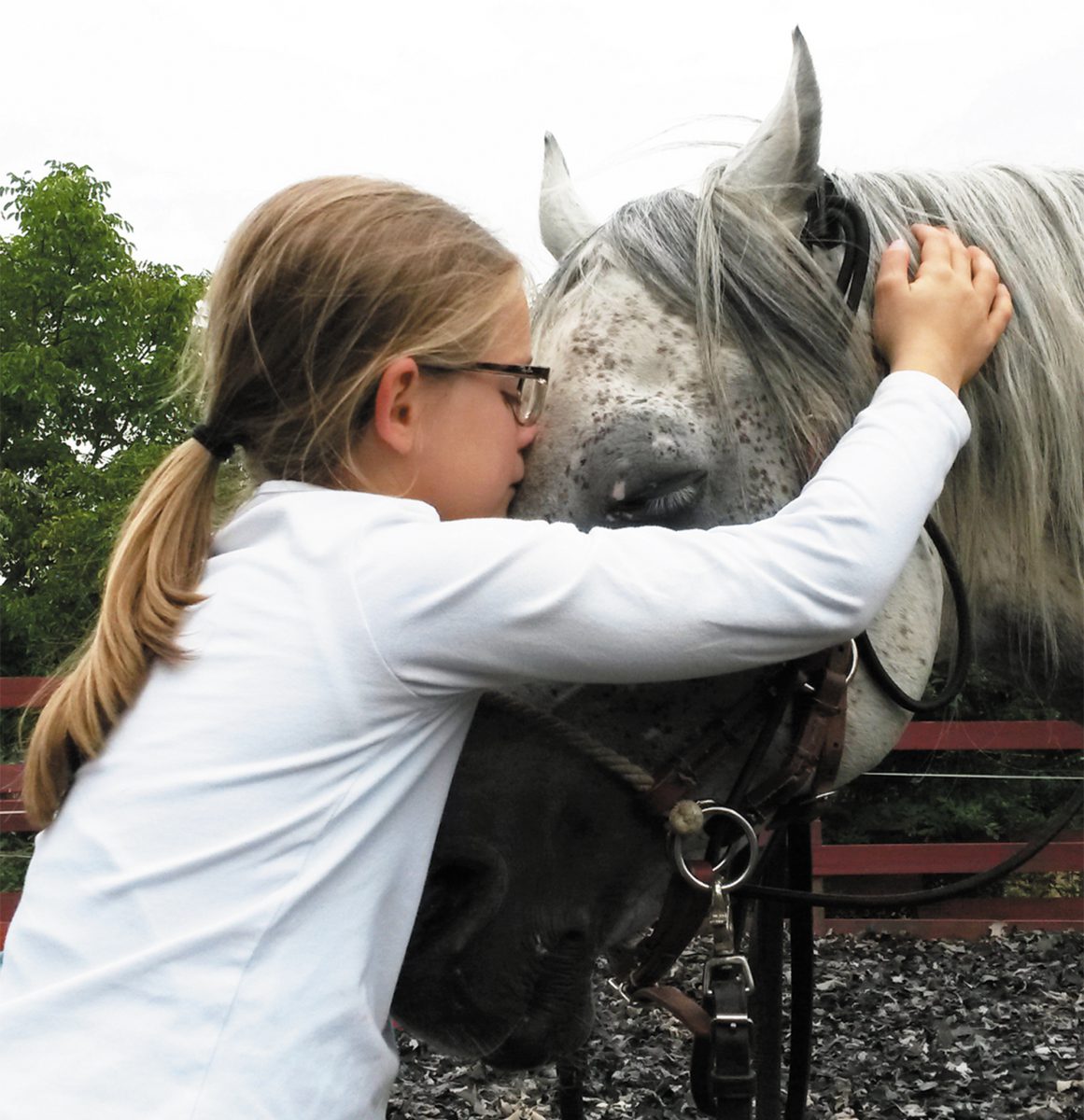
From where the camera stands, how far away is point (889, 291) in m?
1.57

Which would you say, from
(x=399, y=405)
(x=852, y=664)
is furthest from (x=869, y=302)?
(x=399, y=405)

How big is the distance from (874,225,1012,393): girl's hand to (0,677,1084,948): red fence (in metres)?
4.71

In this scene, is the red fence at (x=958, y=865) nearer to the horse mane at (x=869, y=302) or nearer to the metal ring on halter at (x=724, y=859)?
the horse mane at (x=869, y=302)

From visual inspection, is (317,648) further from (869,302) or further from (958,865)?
(958,865)

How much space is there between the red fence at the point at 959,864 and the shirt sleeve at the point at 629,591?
5.05m

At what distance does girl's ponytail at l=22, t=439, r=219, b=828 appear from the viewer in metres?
1.24

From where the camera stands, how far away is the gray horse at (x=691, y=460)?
147cm

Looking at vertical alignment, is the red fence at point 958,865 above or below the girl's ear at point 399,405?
below

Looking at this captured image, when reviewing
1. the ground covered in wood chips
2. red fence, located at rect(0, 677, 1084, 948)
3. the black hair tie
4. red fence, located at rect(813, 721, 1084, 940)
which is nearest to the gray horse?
the black hair tie

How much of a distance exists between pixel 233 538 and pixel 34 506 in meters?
13.2

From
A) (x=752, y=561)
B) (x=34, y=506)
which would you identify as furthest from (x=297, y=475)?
(x=34, y=506)

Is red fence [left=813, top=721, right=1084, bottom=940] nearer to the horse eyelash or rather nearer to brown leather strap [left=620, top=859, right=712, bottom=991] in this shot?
brown leather strap [left=620, top=859, right=712, bottom=991]

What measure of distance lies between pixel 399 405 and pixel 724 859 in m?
0.71

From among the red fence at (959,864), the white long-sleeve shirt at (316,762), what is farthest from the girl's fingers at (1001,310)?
the red fence at (959,864)
